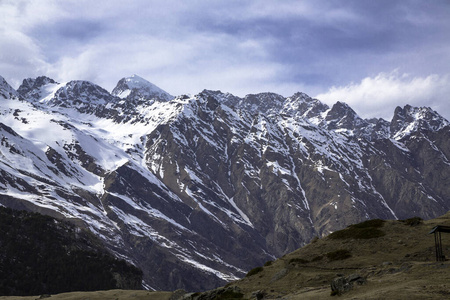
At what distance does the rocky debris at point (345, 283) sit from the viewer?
46125 mm

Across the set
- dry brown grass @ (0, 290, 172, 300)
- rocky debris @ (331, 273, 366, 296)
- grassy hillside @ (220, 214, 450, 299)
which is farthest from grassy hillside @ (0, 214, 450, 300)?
dry brown grass @ (0, 290, 172, 300)

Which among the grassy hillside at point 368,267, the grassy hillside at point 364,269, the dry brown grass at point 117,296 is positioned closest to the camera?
the grassy hillside at point 368,267

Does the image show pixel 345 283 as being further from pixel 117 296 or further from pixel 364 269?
pixel 117 296

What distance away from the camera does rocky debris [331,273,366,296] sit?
4612 cm

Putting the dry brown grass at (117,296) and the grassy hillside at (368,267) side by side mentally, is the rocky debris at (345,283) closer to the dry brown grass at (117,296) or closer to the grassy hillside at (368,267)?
the grassy hillside at (368,267)

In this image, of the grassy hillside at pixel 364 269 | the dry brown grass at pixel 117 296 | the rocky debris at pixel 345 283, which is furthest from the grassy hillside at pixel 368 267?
the dry brown grass at pixel 117 296

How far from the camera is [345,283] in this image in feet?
154

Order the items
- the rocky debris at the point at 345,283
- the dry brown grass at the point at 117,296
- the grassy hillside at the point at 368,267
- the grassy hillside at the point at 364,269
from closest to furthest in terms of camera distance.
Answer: the grassy hillside at the point at 368,267
the grassy hillside at the point at 364,269
the rocky debris at the point at 345,283
the dry brown grass at the point at 117,296

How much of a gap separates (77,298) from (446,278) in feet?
193

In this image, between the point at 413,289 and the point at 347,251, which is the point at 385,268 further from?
the point at 347,251

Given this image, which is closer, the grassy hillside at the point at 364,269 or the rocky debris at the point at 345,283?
the grassy hillside at the point at 364,269

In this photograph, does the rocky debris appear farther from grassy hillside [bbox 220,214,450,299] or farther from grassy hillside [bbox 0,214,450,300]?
grassy hillside [bbox 220,214,450,299]

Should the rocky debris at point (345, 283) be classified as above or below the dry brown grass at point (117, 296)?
above

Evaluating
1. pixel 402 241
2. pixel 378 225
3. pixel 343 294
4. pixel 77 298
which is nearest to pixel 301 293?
pixel 343 294
